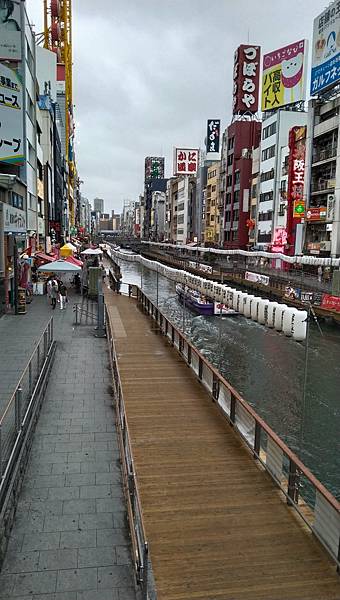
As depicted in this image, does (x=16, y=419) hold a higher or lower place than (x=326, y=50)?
lower

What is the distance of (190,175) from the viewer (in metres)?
123

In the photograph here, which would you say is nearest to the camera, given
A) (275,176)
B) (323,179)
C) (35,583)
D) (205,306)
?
(35,583)

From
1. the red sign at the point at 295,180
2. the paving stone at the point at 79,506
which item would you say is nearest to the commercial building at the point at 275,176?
the red sign at the point at 295,180

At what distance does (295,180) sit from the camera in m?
50.4

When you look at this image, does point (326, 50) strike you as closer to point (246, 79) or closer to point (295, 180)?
point (295, 180)

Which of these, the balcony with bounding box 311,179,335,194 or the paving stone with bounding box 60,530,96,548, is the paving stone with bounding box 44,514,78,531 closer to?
the paving stone with bounding box 60,530,96,548

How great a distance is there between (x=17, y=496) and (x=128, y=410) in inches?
159

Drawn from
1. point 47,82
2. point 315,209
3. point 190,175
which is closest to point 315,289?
point 315,209

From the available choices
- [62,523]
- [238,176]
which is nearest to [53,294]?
[62,523]

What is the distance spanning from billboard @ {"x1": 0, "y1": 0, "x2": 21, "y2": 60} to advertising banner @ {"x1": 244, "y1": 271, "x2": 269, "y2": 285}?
1091 inches

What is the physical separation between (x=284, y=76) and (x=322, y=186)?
2174 cm

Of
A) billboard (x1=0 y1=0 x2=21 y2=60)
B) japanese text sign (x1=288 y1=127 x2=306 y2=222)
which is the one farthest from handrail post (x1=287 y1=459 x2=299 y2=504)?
japanese text sign (x1=288 y1=127 x2=306 y2=222)

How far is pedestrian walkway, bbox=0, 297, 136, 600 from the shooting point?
607 centimetres

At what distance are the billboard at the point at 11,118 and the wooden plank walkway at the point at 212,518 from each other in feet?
67.4
